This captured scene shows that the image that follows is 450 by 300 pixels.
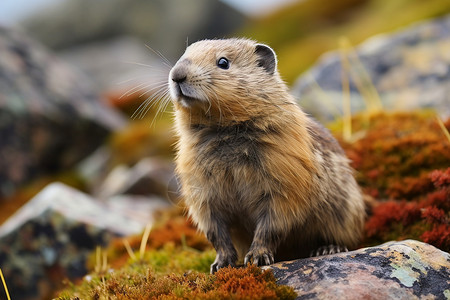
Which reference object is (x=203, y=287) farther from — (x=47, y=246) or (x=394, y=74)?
(x=394, y=74)

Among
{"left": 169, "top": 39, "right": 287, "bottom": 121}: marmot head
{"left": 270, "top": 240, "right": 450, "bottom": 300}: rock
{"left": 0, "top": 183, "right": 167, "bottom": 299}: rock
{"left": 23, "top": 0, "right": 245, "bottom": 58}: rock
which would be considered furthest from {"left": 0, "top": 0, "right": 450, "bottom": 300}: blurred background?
{"left": 23, "top": 0, "right": 245, "bottom": 58}: rock

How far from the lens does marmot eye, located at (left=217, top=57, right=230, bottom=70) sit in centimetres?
573

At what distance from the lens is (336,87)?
11.8 m

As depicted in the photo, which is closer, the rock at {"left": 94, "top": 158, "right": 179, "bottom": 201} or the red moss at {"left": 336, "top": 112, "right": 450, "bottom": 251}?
the red moss at {"left": 336, "top": 112, "right": 450, "bottom": 251}

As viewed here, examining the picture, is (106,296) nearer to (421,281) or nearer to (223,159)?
(223,159)

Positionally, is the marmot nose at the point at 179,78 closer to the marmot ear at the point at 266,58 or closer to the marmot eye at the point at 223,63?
the marmot eye at the point at 223,63

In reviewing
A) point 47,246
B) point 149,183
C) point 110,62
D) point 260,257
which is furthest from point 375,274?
point 110,62

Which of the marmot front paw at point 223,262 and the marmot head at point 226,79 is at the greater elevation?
the marmot head at point 226,79

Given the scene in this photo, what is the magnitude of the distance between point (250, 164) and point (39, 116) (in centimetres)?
1143

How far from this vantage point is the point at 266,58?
20.2 feet

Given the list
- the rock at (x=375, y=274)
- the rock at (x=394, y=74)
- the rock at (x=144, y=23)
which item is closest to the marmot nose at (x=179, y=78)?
the rock at (x=375, y=274)

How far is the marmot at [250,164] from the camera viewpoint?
17.4ft

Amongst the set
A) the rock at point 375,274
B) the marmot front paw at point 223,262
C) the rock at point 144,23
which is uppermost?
the rock at point 144,23

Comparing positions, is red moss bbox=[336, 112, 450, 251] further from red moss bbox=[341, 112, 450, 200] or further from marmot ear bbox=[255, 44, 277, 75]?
marmot ear bbox=[255, 44, 277, 75]
